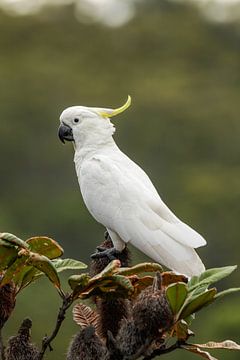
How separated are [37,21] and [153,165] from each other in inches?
305

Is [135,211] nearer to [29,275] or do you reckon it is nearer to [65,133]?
[65,133]

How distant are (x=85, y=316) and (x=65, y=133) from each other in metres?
1.82

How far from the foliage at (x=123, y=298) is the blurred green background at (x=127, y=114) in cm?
920

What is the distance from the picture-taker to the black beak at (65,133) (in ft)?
14.2

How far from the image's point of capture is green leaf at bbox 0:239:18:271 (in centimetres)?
236

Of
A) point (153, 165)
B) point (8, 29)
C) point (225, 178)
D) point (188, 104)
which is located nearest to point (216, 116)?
point (188, 104)

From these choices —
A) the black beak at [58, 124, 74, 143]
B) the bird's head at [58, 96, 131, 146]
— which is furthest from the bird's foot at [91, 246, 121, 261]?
the black beak at [58, 124, 74, 143]

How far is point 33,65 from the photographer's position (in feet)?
74.3

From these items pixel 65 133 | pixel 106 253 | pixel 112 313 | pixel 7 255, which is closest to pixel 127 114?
pixel 65 133

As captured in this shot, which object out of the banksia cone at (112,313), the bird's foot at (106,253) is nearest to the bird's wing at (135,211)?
the bird's foot at (106,253)

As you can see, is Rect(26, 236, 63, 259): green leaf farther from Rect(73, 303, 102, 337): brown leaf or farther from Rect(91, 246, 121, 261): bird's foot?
Rect(91, 246, 121, 261): bird's foot

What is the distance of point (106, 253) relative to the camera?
298 cm

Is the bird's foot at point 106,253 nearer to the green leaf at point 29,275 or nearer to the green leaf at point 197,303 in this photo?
the green leaf at point 29,275

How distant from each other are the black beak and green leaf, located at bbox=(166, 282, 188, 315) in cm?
203
